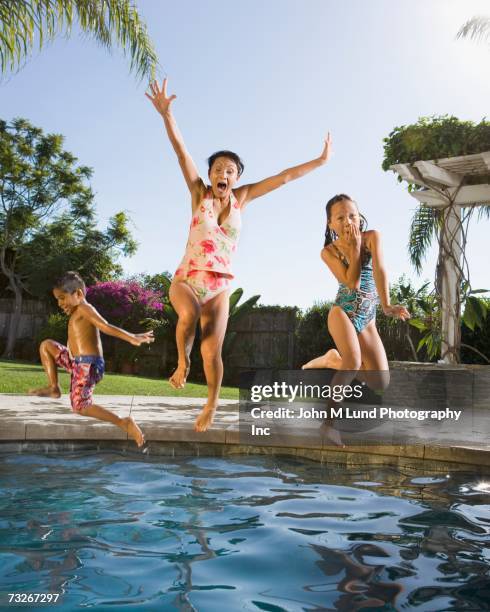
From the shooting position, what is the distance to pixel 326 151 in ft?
12.1

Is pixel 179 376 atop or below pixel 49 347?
below

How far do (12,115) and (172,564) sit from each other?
23098 millimetres

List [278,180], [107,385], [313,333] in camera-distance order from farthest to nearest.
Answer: [313,333]
[107,385]
[278,180]

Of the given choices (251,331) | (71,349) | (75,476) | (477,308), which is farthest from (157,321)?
(71,349)

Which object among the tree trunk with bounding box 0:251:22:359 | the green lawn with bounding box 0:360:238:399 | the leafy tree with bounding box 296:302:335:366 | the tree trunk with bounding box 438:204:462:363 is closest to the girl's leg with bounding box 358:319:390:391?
the tree trunk with bounding box 438:204:462:363

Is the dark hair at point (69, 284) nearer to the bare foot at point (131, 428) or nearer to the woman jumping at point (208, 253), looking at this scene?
the woman jumping at point (208, 253)

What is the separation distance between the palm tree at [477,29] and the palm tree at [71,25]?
5465mm

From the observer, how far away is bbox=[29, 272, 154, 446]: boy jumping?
338 centimetres

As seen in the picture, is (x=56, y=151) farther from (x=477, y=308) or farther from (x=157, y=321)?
(x=477, y=308)

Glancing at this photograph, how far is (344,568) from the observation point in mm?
3592

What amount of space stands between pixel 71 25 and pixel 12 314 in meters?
14.3

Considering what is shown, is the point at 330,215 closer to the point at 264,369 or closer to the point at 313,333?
the point at 264,369

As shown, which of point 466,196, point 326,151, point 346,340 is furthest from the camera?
point 466,196

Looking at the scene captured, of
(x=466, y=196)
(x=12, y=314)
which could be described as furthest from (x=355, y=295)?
(x=12, y=314)
